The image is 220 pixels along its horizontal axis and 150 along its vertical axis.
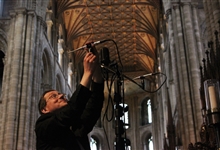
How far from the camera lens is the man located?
2088 millimetres

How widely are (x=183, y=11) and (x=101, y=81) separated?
12769 mm

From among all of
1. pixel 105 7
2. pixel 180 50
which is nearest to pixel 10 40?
pixel 180 50

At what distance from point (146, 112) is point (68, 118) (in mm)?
30589

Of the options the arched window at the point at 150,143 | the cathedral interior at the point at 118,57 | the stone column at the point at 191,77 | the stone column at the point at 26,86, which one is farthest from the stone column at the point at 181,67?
the arched window at the point at 150,143

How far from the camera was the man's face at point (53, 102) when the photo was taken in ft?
7.52

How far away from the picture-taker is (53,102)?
2.30 metres

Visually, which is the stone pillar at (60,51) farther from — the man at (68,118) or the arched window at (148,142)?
the man at (68,118)

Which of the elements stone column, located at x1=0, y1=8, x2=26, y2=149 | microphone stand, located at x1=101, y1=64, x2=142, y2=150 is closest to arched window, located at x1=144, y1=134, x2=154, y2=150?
stone column, located at x1=0, y1=8, x2=26, y2=149

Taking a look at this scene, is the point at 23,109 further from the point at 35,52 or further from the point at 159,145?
the point at 159,145

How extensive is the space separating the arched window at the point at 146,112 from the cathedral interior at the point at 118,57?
184 cm

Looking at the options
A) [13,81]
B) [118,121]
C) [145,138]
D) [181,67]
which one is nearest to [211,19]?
[181,67]

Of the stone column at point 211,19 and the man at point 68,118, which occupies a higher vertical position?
the stone column at point 211,19

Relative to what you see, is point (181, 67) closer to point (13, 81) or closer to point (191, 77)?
point (191, 77)

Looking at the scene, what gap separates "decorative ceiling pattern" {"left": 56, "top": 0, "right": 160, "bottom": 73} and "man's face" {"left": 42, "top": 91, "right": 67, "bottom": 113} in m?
19.9
